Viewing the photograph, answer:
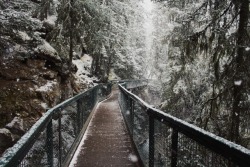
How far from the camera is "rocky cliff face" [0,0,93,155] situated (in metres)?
10.7

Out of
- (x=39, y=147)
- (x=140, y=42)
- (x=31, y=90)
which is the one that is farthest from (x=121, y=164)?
(x=140, y=42)

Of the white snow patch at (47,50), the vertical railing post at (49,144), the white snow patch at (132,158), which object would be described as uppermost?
the white snow patch at (47,50)

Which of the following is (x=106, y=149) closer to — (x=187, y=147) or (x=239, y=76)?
(x=239, y=76)

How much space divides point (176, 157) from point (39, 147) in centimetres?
167

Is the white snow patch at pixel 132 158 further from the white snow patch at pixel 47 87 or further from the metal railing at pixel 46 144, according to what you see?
the white snow patch at pixel 47 87

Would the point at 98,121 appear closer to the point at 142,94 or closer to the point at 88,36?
the point at 88,36

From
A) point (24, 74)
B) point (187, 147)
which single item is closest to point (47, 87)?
point (24, 74)

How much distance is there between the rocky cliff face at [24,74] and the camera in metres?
10.7

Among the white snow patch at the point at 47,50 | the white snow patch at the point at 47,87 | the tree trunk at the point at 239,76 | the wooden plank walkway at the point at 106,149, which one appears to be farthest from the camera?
the white snow patch at the point at 47,50

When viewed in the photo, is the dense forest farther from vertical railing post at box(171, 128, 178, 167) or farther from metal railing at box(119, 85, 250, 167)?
vertical railing post at box(171, 128, 178, 167)

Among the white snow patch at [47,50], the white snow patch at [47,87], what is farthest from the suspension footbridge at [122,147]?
the white snow patch at [47,50]

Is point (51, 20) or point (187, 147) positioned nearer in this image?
point (187, 147)

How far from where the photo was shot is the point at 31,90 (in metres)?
13.4

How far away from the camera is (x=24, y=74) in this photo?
14.1m
